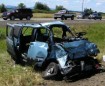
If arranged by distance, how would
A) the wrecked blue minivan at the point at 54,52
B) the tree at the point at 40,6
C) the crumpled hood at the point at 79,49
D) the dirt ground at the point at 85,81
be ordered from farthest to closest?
the tree at the point at 40,6 → the crumpled hood at the point at 79,49 → the wrecked blue minivan at the point at 54,52 → the dirt ground at the point at 85,81

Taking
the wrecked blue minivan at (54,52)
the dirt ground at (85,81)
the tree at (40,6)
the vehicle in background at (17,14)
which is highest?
the wrecked blue minivan at (54,52)

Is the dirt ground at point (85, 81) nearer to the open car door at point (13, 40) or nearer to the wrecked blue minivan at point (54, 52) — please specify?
the wrecked blue minivan at point (54, 52)

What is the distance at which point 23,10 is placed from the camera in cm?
5184

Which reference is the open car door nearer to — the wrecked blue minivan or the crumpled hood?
the wrecked blue minivan

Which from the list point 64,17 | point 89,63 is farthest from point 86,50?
point 64,17

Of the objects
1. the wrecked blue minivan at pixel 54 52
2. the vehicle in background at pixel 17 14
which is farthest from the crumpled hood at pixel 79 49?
the vehicle in background at pixel 17 14

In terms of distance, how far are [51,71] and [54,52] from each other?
0.61 m

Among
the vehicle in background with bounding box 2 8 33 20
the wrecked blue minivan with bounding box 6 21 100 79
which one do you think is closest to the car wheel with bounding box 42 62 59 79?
the wrecked blue minivan with bounding box 6 21 100 79

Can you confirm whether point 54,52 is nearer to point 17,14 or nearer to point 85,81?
point 85,81

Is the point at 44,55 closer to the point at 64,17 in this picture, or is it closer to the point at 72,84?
the point at 72,84

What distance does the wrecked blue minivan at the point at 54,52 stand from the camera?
36.4 ft

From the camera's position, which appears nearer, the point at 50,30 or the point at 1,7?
the point at 50,30

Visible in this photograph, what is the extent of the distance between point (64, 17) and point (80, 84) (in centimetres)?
4936

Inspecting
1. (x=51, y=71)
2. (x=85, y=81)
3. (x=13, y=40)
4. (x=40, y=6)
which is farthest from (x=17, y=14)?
(x=40, y=6)
